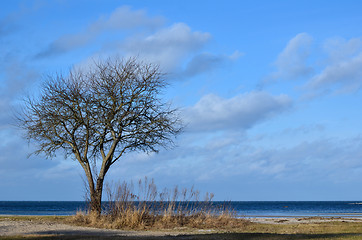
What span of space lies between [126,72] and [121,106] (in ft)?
5.89

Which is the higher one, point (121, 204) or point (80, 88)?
point (80, 88)

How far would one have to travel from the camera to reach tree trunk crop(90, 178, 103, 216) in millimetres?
21400

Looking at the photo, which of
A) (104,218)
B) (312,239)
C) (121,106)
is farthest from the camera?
(121,106)

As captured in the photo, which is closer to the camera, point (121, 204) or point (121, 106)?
point (121, 204)

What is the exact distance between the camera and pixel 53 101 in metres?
22.2

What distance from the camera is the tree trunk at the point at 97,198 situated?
21400 mm

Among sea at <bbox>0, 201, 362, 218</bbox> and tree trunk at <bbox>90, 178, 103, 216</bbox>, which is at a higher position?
tree trunk at <bbox>90, 178, 103, 216</bbox>

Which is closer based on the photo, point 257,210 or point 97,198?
point 97,198

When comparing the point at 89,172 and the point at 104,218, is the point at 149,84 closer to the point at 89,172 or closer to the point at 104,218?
the point at 89,172

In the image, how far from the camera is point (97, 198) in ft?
70.7

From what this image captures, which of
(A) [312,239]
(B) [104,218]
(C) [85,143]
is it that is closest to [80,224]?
(B) [104,218]

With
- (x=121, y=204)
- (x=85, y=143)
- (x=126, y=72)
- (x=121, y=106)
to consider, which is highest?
(x=126, y=72)

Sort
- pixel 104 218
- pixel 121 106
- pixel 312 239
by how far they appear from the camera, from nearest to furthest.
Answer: pixel 312 239 → pixel 104 218 → pixel 121 106

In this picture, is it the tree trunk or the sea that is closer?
the tree trunk
